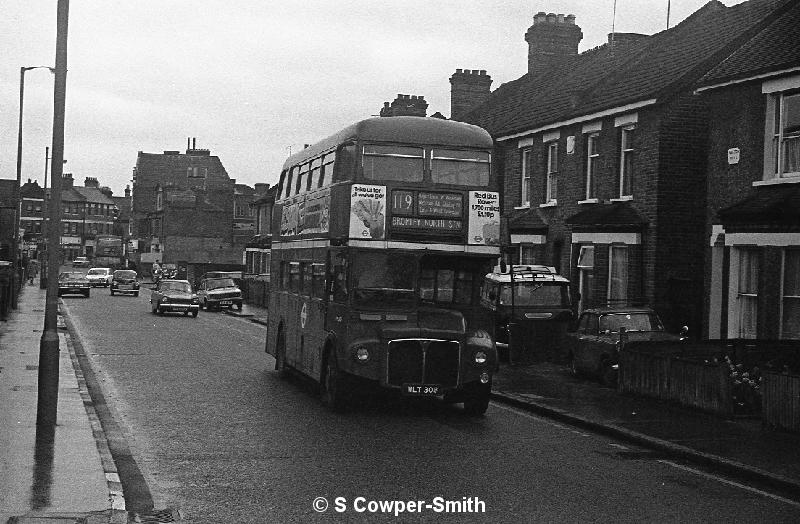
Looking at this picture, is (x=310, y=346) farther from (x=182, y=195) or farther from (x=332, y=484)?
(x=182, y=195)

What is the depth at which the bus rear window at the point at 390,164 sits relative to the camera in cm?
1650

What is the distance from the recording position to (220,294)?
5569 centimetres

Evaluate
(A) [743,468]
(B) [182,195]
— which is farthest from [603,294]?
(B) [182,195]

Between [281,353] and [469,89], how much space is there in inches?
1295

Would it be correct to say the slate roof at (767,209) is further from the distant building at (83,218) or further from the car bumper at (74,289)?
the distant building at (83,218)

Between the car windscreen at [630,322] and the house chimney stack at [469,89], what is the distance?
102 ft

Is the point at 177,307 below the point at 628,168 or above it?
below

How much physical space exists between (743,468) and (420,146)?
7.16 metres

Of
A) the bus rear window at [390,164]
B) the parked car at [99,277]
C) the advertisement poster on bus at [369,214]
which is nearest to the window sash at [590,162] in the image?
the bus rear window at [390,164]

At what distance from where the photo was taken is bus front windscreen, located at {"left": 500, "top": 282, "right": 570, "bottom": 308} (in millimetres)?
27359

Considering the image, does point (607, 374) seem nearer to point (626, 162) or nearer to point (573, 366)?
point (573, 366)

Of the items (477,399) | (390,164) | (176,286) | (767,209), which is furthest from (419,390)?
(176,286)

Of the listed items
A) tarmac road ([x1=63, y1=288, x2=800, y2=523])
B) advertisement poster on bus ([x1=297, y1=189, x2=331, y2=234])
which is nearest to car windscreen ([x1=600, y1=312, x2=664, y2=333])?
tarmac road ([x1=63, y1=288, x2=800, y2=523])

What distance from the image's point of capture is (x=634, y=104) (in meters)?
29.2
